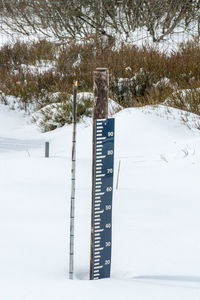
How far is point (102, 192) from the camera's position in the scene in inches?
101

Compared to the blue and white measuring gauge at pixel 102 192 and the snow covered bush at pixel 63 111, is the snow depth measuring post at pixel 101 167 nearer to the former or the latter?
the blue and white measuring gauge at pixel 102 192

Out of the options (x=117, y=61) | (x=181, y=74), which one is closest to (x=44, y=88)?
(x=117, y=61)

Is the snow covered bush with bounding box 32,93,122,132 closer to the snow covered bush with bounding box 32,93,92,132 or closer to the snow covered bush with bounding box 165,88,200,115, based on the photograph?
the snow covered bush with bounding box 32,93,92,132

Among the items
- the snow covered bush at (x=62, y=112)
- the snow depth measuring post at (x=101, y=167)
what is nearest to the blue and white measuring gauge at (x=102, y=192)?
the snow depth measuring post at (x=101, y=167)

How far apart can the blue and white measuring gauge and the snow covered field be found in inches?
5.1

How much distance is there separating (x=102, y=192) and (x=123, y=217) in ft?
3.92

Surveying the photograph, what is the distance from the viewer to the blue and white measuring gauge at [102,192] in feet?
8.25

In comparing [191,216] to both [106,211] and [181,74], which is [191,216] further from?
[181,74]

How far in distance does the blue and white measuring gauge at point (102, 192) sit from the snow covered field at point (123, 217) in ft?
0.42

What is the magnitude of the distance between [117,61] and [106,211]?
6765 millimetres

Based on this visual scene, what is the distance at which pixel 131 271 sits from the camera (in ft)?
9.27

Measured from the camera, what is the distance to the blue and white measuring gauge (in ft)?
8.25

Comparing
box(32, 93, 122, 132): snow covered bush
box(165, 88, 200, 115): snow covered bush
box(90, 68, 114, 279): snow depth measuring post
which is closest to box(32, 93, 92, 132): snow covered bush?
box(32, 93, 122, 132): snow covered bush

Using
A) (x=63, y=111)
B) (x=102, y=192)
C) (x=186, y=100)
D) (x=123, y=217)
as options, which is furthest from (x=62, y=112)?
(x=102, y=192)
